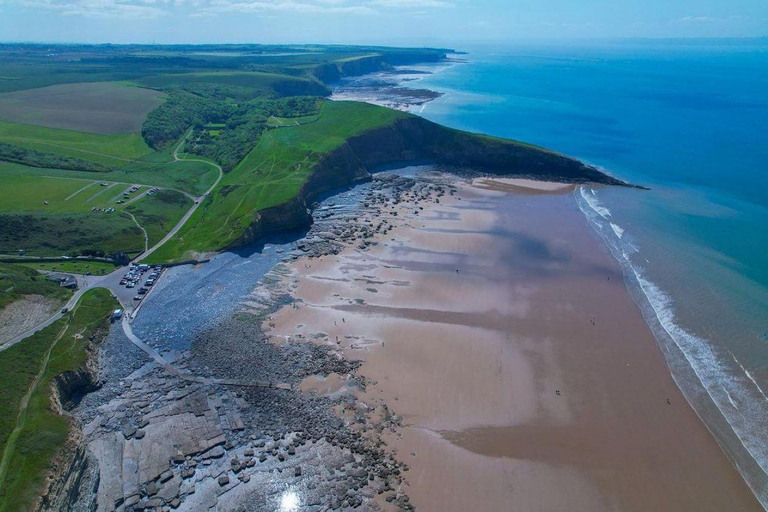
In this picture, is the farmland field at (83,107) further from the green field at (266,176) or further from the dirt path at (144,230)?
the dirt path at (144,230)

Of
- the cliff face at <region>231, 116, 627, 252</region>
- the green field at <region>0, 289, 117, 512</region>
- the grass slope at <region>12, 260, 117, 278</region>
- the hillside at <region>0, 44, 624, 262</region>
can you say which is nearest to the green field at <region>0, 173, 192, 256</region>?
the hillside at <region>0, 44, 624, 262</region>

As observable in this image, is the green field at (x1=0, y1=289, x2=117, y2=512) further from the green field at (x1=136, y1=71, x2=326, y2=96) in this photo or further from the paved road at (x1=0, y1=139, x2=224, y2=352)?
the green field at (x1=136, y1=71, x2=326, y2=96)

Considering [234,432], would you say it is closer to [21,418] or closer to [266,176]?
[21,418]

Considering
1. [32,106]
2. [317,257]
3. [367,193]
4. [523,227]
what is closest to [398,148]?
[367,193]

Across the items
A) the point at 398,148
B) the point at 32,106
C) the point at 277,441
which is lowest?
the point at 277,441

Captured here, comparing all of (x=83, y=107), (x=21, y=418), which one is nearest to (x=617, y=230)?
(x=21, y=418)

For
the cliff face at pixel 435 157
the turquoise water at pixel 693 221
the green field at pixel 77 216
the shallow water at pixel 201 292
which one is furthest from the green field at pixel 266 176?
the turquoise water at pixel 693 221

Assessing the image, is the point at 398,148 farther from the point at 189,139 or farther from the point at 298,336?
the point at 298,336
